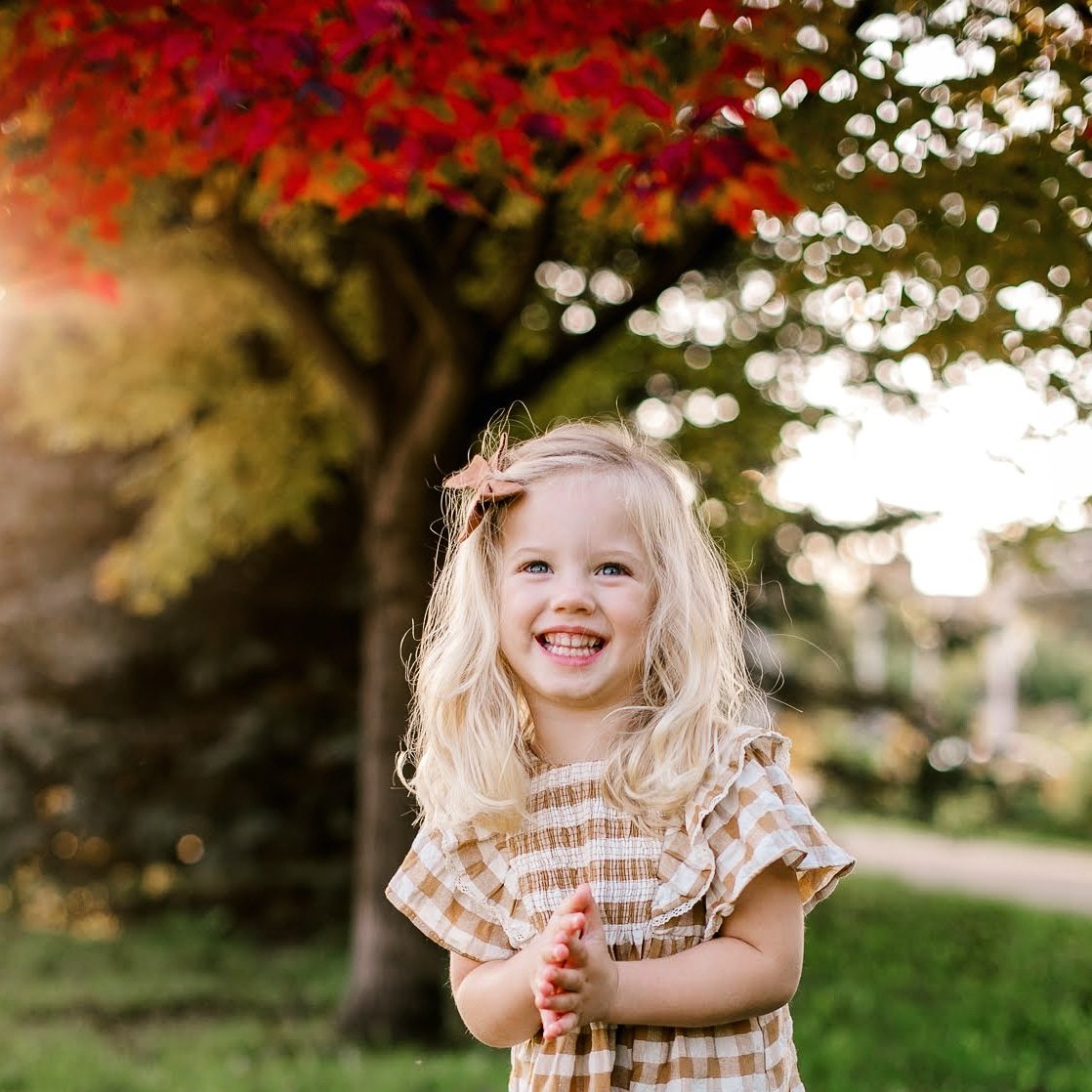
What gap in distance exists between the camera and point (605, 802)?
6.55ft

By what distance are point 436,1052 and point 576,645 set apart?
4039 millimetres

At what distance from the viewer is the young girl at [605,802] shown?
187cm

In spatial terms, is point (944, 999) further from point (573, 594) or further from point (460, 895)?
point (573, 594)

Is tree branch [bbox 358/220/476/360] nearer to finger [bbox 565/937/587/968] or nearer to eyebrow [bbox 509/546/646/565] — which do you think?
eyebrow [bbox 509/546/646/565]

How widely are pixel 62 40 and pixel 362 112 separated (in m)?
0.97

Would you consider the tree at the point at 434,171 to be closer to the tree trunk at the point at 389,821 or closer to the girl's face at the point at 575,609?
the tree trunk at the point at 389,821

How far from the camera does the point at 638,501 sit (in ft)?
6.79

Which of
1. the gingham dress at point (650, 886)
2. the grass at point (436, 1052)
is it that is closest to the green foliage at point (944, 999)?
the grass at point (436, 1052)

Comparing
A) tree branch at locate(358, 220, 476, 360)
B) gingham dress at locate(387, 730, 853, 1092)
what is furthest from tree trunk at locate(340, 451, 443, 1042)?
gingham dress at locate(387, 730, 853, 1092)

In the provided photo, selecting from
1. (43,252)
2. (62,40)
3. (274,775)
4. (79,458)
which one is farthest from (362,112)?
(79,458)

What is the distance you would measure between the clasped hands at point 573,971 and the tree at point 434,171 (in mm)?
1953

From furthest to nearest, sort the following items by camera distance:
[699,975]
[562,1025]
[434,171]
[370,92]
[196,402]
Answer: [196,402] → [434,171] → [370,92] → [699,975] → [562,1025]

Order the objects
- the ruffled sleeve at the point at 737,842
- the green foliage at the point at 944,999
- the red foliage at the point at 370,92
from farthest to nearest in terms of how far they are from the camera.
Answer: the green foliage at the point at 944,999
the red foliage at the point at 370,92
the ruffled sleeve at the point at 737,842

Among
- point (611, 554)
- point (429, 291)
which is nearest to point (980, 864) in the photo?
point (429, 291)
